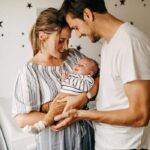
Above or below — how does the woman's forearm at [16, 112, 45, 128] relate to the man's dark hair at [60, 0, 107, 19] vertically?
below

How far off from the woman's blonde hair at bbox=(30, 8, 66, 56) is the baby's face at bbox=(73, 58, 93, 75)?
0.16 m

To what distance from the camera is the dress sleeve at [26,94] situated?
3.66ft

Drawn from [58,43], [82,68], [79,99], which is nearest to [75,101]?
[79,99]

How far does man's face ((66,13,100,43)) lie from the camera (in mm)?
1144

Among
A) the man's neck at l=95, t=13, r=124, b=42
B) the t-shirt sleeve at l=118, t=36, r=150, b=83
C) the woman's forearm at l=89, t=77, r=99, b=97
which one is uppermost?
the man's neck at l=95, t=13, r=124, b=42

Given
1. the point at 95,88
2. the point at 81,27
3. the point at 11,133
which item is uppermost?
the point at 81,27

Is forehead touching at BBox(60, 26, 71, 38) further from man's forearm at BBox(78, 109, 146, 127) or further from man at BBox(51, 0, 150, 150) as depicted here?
man's forearm at BBox(78, 109, 146, 127)

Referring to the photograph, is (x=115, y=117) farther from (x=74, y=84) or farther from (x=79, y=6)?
(x=79, y=6)

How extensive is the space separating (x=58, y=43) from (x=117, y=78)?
11.0 inches

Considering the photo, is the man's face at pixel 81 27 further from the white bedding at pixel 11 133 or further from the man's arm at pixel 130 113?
the white bedding at pixel 11 133

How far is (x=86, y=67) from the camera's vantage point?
118 cm

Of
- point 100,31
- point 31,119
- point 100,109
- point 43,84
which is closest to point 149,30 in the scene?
point 100,31

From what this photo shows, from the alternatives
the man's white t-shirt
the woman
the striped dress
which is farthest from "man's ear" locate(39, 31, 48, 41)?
the man's white t-shirt

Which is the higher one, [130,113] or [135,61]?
[135,61]
